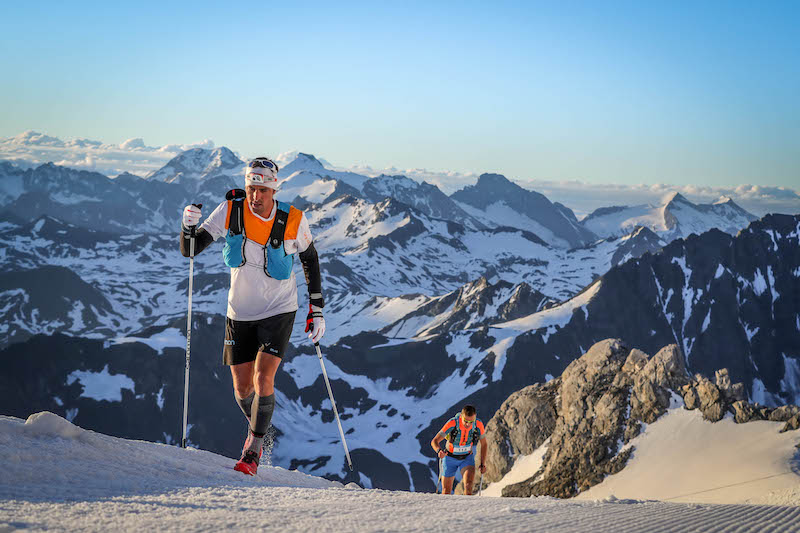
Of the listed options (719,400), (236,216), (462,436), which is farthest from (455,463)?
(719,400)

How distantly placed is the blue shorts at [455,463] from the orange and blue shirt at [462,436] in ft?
0.83

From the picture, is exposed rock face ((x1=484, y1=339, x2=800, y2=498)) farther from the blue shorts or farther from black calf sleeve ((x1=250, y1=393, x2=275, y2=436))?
black calf sleeve ((x1=250, y1=393, x2=275, y2=436))

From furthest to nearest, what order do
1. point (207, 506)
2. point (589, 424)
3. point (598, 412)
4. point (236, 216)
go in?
1. point (598, 412)
2. point (589, 424)
3. point (236, 216)
4. point (207, 506)

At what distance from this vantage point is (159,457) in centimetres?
944

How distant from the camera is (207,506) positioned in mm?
6445

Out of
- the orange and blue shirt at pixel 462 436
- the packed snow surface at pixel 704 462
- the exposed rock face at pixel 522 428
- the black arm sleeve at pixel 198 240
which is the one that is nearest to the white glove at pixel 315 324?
the black arm sleeve at pixel 198 240

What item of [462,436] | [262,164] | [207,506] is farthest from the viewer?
[462,436]

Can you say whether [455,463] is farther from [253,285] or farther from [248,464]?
[253,285]

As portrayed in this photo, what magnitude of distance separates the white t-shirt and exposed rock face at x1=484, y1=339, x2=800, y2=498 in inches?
1690

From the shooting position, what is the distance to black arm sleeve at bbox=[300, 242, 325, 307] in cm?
1046

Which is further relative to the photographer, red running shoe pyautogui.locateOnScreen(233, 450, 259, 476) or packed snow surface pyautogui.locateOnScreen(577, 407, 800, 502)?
packed snow surface pyautogui.locateOnScreen(577, 407, 800, 502)

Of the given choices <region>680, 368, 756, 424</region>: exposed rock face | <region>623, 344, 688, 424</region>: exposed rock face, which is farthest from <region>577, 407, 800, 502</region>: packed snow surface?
<region>623, 344, 688, 424</region>: exposed rock face

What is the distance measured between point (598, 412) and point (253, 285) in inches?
2048

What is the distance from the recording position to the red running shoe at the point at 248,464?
1013 centimetres
